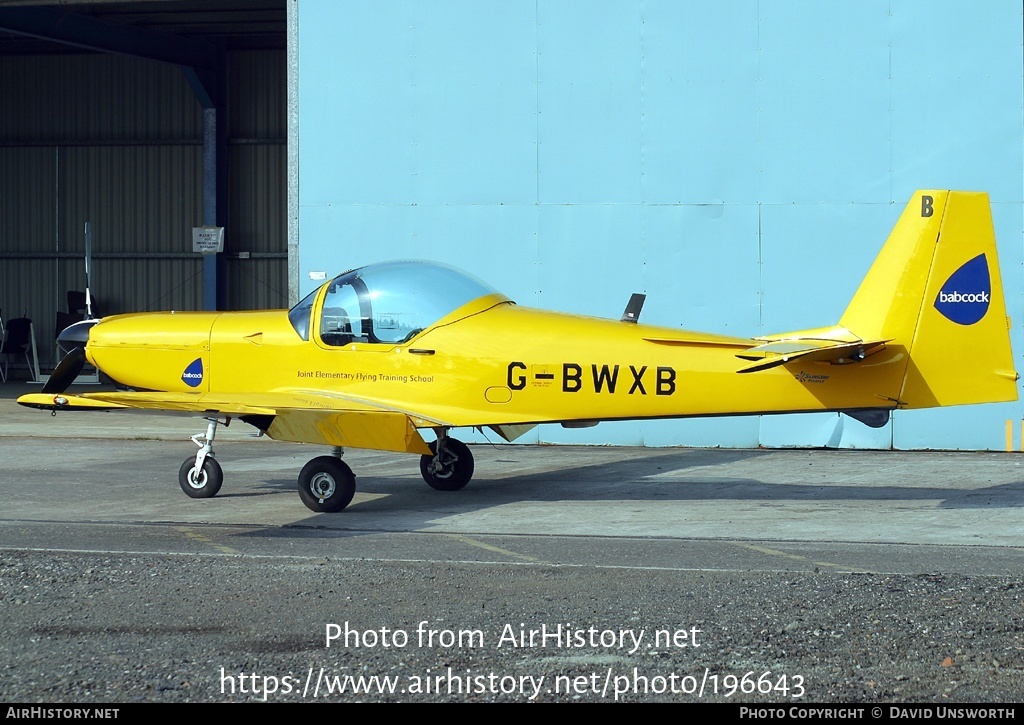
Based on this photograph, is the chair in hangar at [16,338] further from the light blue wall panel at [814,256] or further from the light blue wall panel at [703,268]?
the light blue wall panel at [814,256]

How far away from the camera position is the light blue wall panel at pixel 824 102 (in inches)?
621

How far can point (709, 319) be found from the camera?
1620cm

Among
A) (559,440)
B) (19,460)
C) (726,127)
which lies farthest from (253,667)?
(726,127)

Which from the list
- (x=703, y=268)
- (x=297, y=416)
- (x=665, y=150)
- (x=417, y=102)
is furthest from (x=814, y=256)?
(x=297, y=416)

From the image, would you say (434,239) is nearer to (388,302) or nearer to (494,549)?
(388,302)

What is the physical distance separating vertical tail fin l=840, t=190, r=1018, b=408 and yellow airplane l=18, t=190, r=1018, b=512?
1cm

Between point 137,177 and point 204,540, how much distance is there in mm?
24530

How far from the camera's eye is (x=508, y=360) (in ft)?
34.5

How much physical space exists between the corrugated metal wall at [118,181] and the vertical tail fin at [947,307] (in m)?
22.3

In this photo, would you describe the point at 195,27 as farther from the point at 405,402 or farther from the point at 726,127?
the point at 405,402

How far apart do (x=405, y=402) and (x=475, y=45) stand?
7.72 m

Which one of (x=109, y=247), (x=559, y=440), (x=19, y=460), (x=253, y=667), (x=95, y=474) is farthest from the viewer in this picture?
(x=109, y=247)

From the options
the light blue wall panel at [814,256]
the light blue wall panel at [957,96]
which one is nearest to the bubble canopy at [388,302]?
the light blue wall panel at [814,256]

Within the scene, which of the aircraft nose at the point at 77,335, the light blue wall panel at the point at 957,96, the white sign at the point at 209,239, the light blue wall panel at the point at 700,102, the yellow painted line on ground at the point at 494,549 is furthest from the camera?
the white sign at the point at 209,239
